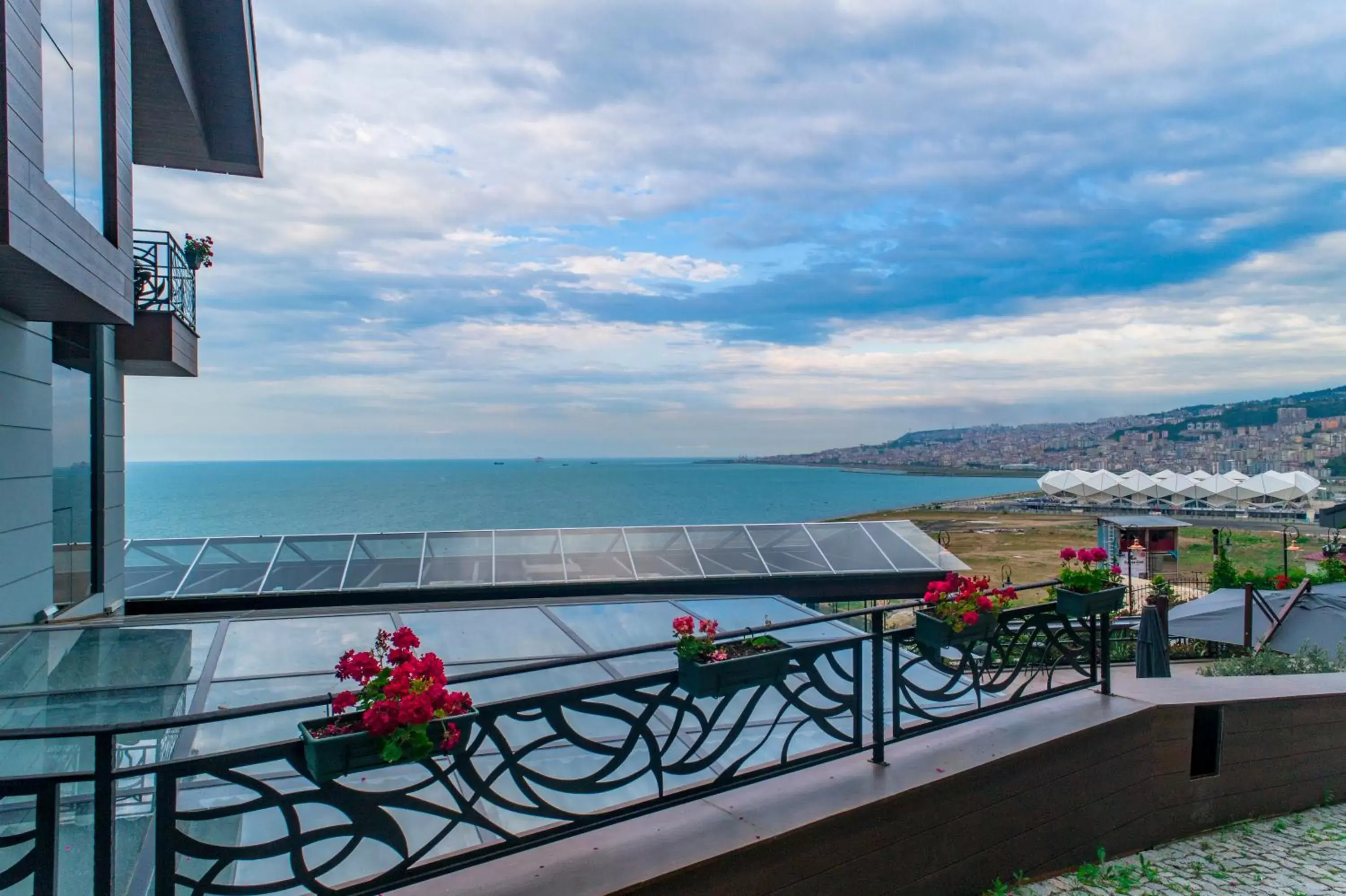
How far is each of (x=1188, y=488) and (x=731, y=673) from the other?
56850 mm

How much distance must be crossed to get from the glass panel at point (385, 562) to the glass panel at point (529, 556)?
141 cm

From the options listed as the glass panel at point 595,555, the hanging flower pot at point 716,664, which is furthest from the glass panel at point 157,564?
the hanging flower pot at point 716,664

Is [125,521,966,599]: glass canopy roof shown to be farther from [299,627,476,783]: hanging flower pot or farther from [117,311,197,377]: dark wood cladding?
[299,627,476,783]: hanging flower pot

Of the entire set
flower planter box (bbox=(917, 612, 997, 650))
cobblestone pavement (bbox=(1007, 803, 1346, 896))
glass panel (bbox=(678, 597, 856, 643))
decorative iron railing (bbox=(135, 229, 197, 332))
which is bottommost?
cobblestone pavement (bbox=(1007, 803, 1346, 896))

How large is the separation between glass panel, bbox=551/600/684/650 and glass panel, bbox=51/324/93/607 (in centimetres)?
576

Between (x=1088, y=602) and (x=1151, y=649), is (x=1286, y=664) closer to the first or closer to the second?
(x=1151, y=649)

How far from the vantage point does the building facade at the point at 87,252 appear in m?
5.94

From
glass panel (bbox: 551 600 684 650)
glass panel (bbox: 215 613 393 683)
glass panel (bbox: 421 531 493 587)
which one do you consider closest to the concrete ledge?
glass panel (bbox: 551 600 684 650)

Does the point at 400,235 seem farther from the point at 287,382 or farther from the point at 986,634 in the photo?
the point at 287,382

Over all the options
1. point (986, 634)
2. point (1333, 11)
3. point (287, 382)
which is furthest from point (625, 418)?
point (986, 634)

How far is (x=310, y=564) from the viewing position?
13.1 metres

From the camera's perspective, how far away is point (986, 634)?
4395mm

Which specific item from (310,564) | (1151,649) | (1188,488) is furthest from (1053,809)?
(1188,488)

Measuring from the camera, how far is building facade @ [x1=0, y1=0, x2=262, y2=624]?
19.5ft
